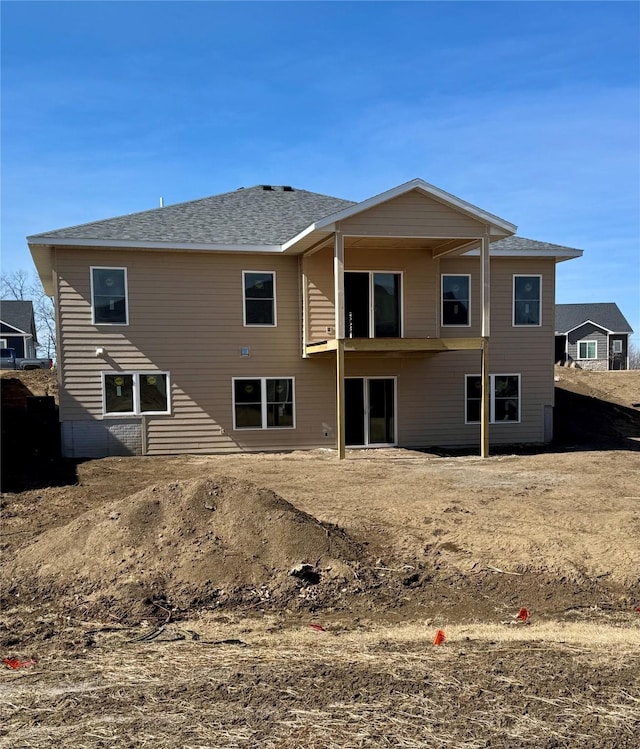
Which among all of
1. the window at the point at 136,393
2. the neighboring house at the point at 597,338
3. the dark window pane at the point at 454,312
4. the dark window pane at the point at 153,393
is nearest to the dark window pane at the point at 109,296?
the window at the point at 136,393

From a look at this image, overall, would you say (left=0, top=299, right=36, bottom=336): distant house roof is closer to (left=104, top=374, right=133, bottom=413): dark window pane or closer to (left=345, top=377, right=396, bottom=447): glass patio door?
(left=104, top=374, right=133, bottom=413): dark window pane

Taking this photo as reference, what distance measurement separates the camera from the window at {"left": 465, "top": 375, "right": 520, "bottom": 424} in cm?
1875

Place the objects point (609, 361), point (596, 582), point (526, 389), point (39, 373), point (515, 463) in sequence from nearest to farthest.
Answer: point (596, 582) → point (515, 463) → point (526, 389) → point (39, 373) → point (609, 361)

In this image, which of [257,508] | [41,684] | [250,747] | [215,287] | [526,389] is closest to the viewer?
[250,747]

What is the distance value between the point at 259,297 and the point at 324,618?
1228 centimetres

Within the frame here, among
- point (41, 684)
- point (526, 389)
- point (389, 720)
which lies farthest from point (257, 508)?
point (526, 389)

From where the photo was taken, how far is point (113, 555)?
695 centimetres

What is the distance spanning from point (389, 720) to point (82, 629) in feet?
10.1

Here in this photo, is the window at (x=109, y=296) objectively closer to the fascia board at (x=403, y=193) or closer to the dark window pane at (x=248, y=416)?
the dark window pane at (x=248, y=416)

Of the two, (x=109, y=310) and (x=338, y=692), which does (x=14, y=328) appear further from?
(x=338, y=692)

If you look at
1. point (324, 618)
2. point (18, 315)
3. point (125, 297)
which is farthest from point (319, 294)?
point (18, 315)

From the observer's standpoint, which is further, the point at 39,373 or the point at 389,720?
the point at 39,373

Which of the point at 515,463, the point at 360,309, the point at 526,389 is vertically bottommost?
the point at 515,463

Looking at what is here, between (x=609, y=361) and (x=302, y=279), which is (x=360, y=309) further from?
(x=609, y=361)
